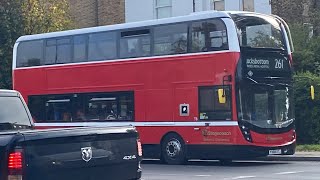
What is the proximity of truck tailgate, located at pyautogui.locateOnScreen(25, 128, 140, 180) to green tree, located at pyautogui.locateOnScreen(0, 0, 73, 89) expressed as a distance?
29.6 metres

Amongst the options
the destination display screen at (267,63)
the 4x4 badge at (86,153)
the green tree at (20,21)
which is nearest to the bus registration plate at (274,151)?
the destination display screen at (267,63)

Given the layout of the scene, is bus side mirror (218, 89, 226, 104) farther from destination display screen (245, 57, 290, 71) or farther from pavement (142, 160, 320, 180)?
pavement (142, 160, 320, 180)

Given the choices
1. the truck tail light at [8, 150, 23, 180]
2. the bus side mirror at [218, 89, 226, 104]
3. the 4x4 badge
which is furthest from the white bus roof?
the truck tail light at [8, 150, 23, 180]

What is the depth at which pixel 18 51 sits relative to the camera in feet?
96.1

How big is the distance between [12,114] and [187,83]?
1249 cm

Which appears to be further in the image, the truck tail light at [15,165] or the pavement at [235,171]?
the pavement at [235,171]

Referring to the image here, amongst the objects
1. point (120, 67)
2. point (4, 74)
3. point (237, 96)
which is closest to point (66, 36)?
point (120, 67)

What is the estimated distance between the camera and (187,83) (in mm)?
23828

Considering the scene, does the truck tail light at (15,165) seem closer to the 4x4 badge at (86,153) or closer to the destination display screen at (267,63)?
the 4x4 badge at (86,153)

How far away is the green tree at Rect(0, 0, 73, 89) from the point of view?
39.4 m

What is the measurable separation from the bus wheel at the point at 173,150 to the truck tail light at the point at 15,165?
15.4 m

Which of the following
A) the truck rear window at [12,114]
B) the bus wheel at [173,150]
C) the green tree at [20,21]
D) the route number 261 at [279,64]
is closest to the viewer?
the truck rear window at [12,114]

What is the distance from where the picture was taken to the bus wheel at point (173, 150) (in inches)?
950

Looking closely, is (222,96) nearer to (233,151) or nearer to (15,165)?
(233,151)
